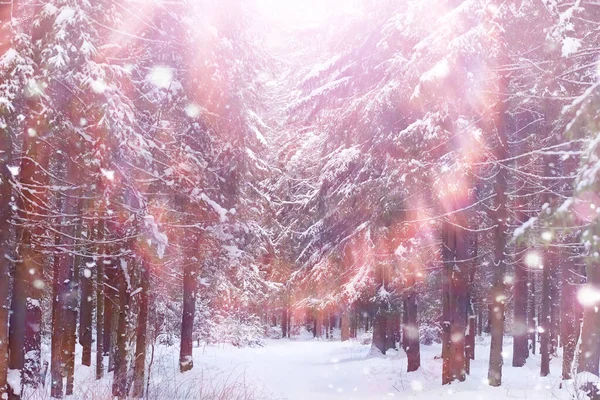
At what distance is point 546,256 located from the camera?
18.1 metres

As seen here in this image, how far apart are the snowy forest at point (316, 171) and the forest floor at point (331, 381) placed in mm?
149

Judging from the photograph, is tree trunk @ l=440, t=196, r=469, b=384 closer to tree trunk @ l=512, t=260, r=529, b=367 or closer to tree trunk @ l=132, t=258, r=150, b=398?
tree trunk @ l=512, t=260, r=529, b=367

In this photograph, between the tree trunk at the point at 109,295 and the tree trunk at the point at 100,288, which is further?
the tree trunk at the point at 100,288

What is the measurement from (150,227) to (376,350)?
1488 cm

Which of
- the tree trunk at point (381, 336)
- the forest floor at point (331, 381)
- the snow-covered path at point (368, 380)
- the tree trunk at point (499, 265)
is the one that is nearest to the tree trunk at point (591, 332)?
the forest floor at point (331, 381)

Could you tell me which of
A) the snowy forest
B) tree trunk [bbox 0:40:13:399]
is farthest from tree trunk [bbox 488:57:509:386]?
tree trunk [bbox 0:40:13:399]

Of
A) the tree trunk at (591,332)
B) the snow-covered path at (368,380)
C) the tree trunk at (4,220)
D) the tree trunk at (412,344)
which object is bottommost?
the snow-covered path at (368,380)

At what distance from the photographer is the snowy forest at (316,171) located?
7547 mm

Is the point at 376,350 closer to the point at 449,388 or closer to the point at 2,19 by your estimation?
the point at 449,388

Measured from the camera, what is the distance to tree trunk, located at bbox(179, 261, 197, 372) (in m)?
16.2

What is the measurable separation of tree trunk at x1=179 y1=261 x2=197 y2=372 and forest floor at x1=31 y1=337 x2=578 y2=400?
295 mm

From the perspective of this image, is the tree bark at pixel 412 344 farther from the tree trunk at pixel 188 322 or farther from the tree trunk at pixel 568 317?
the tree trunk at pixel 188 322

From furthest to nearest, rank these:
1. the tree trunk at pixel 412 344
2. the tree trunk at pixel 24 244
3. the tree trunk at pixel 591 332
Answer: the tree trunk at pixel 412 344 → the tree trunk at pixel 591 332 → the tree trunk at pixel 24 244

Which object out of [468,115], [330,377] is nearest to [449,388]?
[330,377]
